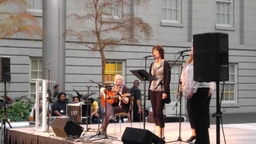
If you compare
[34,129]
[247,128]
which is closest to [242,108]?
[247,128]

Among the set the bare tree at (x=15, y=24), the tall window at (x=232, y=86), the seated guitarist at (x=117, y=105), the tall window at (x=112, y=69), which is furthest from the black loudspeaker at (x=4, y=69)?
the tall window at (x=232, y=86)

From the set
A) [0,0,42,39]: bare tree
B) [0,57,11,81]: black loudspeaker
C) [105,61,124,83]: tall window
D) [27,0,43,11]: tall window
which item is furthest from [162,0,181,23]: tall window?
[0,57,11,81]: black loudspeaker

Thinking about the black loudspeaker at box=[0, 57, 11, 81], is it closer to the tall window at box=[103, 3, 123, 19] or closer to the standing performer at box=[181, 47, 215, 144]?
the standing performer at box=[181, 47, 215, 144]

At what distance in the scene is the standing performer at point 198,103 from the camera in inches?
388

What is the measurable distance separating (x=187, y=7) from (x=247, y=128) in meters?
15.4

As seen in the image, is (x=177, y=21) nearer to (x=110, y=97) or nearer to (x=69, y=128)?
(x=110, y=97)

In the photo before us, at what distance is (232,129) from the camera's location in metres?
14.4

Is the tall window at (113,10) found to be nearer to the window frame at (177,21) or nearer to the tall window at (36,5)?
the tall window at (36,5)

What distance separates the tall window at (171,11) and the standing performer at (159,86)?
57.7 feet

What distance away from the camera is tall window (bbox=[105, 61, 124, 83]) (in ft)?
87.4

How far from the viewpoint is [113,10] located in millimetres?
25453

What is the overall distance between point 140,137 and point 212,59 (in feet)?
5.67

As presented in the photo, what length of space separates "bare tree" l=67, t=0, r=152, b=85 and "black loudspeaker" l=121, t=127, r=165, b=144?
1310 centimetres

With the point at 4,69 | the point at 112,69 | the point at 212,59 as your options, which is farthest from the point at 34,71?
the point at 212,59
